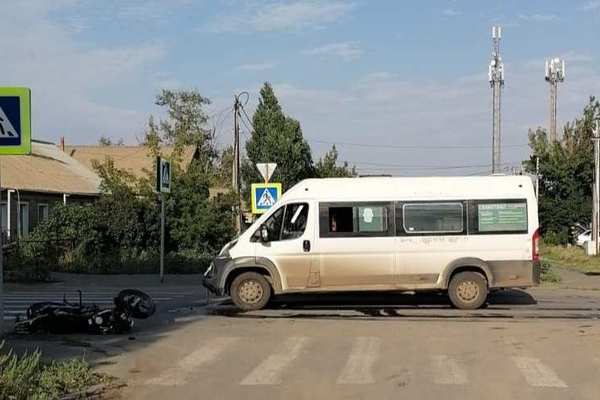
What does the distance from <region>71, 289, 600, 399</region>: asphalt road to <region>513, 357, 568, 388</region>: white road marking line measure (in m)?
0.01

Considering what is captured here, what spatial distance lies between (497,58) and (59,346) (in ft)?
145

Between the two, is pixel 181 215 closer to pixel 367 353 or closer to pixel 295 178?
pixel 295 178

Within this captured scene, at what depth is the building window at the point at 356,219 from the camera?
1536 cm

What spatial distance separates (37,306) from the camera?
11781 mm

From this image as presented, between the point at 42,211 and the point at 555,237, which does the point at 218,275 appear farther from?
the point at 555,237

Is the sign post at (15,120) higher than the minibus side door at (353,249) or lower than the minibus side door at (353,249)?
higher

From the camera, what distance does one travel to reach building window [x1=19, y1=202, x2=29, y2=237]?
34.5 metres

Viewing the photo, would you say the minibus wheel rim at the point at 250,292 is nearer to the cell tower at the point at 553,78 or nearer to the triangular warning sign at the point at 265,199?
the triangular warning sign at the point at 265,199

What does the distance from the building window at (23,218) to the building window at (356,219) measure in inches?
880

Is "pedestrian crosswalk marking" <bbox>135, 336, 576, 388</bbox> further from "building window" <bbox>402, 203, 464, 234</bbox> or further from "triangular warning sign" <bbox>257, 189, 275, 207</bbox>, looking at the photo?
"triangular warning sign" <bbox>257, 189, 275, 207</bbox>

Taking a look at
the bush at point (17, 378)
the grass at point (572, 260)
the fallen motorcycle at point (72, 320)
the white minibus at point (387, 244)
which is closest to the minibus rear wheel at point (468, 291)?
the white minibus at point (387, 244)

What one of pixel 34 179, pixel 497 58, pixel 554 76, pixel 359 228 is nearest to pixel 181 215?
pixel 34 179

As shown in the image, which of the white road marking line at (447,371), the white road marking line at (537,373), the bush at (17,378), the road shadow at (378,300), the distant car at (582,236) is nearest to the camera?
the bush at (17,378)

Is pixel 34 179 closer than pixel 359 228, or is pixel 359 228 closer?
pixel 359 228
